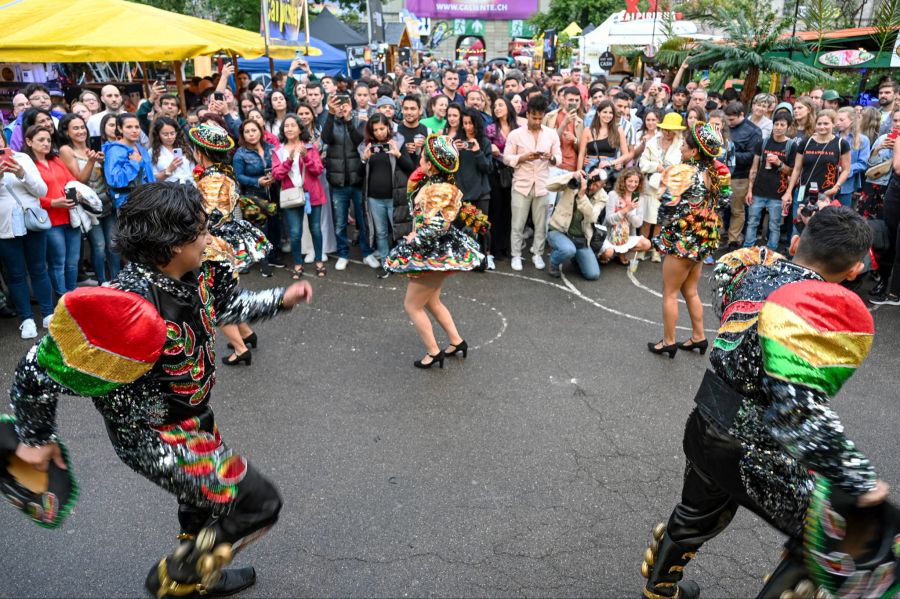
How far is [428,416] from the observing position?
15.5 ft

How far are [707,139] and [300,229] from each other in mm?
4387

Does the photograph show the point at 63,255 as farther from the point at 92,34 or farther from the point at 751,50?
the point at 751,50

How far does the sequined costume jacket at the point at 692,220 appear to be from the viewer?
521 cm

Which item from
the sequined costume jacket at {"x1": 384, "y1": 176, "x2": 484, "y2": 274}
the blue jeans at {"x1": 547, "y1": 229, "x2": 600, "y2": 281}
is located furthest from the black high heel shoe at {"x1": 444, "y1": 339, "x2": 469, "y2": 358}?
the blue jeans at {"x1": 547, "y1": 229, "x2": 600, "y2": 281}

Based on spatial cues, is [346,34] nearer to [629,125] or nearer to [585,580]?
[629,125]

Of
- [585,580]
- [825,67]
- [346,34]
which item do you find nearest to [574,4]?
[346,34]

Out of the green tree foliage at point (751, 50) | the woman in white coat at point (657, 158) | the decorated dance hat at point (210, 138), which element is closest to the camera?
the decorated dance hat at point (210, 138)

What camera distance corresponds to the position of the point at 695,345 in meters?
5.70

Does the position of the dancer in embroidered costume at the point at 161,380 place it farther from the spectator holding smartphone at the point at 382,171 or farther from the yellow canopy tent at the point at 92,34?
the yellow canopy tent at the point at 92,34

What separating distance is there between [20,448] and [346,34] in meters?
20.0

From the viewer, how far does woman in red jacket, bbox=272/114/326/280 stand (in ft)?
24.4

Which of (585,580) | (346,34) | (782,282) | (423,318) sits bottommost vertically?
(585,580)

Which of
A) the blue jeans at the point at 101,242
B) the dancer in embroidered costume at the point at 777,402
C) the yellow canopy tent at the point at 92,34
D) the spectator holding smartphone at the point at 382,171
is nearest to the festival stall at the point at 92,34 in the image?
the yellow canopy tent at the point at 92,34

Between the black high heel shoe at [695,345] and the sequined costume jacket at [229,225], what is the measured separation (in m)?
3.47
